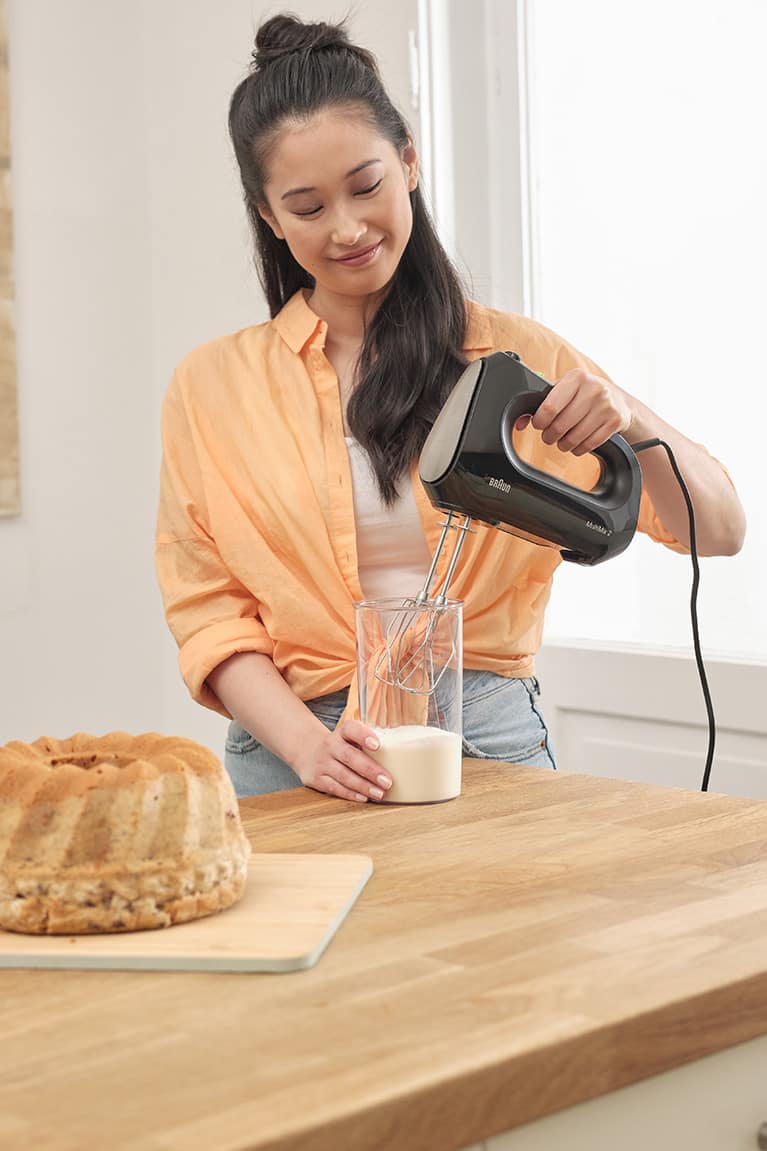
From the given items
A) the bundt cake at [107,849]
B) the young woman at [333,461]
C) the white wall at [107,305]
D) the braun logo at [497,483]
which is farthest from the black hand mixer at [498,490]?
the white wall at [107,305]

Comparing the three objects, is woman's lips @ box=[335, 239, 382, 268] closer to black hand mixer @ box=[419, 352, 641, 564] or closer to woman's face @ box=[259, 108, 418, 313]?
woman's face @ box=[259, 108, 418, 313]

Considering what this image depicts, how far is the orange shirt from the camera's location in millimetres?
1512

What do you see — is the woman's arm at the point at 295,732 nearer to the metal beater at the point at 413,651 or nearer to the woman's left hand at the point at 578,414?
the metal beater at the point at 413,651

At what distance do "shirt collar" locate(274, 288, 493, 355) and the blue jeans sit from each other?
406mm

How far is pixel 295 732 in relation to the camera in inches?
55.2

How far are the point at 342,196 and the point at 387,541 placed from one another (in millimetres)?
384

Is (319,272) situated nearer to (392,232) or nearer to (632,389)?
(392,232)

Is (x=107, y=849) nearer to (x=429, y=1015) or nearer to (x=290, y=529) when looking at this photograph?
(x=429, y=1015)

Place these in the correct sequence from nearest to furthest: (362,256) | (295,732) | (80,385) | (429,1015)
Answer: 1. (429,1015)
2. (295,732)
3. (362,256)
4. (80,385)

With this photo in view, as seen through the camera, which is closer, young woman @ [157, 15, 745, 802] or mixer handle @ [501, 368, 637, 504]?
mixer handle @ [501, 368, 637, 504]

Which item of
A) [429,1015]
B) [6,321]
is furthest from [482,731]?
[6,321]

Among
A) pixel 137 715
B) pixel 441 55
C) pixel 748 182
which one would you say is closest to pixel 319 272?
pixel 748 182

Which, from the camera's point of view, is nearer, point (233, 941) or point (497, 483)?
point (233, 941)

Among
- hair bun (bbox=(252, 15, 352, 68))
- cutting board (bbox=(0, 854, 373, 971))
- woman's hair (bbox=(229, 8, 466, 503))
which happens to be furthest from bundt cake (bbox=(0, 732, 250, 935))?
hair bun (bbox=(252, 15, 352, 68))
